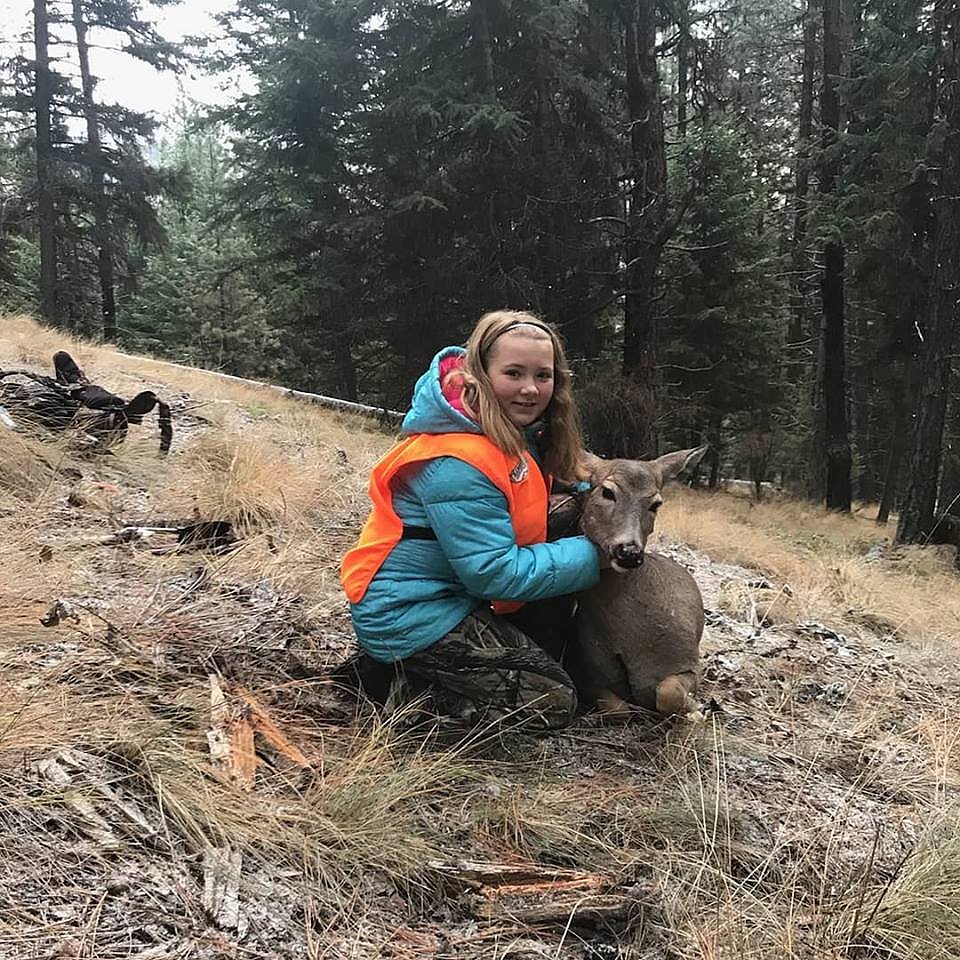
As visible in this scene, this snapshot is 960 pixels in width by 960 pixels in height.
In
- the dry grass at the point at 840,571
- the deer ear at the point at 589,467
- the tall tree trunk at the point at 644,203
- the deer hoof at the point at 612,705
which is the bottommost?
the dry grass at the point at 840,571

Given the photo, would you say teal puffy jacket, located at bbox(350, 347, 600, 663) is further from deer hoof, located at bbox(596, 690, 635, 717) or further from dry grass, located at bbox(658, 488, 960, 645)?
dry grass, located at bbox(658, 488, 960, 645)

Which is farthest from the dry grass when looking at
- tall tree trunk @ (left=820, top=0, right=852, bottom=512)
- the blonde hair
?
the blonde hair

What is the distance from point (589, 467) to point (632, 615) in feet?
1.73

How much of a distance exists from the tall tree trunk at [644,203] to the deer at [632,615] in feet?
26.9

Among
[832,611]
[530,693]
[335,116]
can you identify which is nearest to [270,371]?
[335,116]

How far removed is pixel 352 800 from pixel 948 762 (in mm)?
2314

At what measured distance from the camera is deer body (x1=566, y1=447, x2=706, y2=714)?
2.65 meters

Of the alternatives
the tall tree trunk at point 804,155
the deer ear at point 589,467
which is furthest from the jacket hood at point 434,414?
the tall tree trunk at point 804,155

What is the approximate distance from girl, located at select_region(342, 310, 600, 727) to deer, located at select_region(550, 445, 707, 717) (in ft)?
0.52

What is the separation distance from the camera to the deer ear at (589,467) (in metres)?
2.80

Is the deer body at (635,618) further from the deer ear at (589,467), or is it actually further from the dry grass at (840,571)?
the dry grass at (840,571)

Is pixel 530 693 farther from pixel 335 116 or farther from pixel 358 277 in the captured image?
pixel 335 116

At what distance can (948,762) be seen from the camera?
3100 millimetres

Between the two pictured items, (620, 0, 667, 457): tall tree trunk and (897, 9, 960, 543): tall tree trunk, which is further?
(620, 0, 667, 457): tall tree trunk
